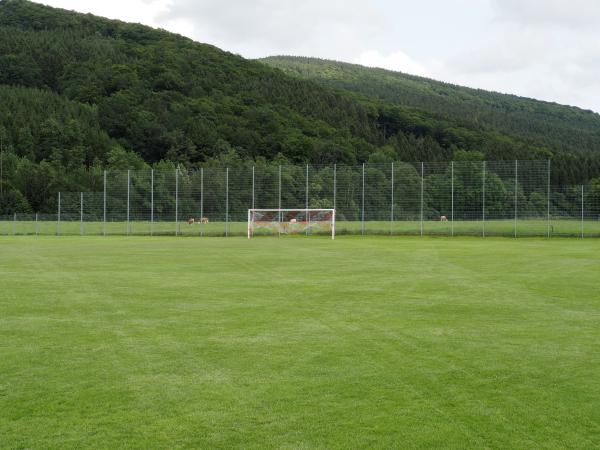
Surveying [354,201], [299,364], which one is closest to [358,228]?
[354,201]

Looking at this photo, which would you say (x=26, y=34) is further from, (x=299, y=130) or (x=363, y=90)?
(x=363, y=90)

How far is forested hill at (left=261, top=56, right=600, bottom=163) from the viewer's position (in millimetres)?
130625

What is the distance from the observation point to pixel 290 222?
38781 millimetres

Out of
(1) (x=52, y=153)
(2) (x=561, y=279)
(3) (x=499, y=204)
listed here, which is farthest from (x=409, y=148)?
(2) (x=561, y=279)

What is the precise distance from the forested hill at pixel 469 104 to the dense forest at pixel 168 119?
2.39m

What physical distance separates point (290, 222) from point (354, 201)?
365cm

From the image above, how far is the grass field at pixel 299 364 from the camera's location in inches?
195

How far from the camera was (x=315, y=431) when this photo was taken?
494 centimetres

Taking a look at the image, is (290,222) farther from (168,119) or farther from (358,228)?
(168,119)

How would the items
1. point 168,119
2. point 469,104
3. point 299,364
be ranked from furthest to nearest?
point 469,104 < point 168,119 < point 299,364

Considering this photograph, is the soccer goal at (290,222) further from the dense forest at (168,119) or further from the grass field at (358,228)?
the dense forest at (168,119)

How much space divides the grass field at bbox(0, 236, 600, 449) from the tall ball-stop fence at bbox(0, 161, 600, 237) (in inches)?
903

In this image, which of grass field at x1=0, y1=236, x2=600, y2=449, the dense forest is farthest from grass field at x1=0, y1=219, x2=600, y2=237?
grass field at x1=0, y1=236, x2=600, y2=449

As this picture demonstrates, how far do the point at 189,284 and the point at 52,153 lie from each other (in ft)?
228
